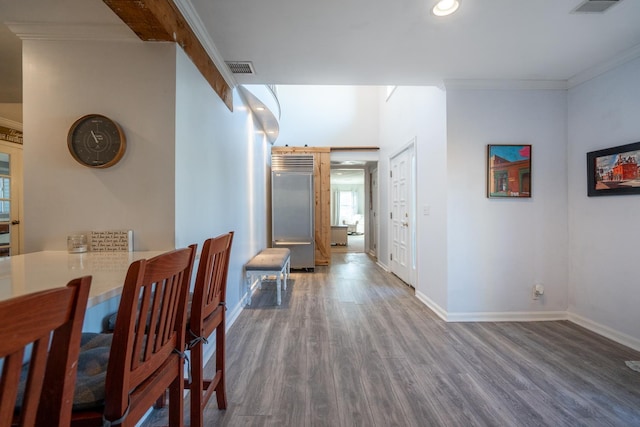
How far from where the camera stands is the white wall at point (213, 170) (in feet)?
5.63

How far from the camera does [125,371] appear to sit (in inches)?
27.5

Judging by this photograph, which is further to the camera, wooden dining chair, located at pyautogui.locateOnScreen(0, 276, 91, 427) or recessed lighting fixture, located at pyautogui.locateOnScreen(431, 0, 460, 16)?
recessed lighting fixture, located at pyautogui.locateOnScreen(431, 0, 460, 16)

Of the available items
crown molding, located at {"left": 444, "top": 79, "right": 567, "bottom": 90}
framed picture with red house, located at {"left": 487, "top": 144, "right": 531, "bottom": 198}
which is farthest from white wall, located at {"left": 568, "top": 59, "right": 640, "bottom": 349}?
framed picture with red house, located at {"left": 487, "top": 144, "right": 531, "bottom": 198}

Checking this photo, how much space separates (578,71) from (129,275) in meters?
3.76

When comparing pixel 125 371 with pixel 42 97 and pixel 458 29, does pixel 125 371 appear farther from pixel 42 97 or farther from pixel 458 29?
pixel 458 29

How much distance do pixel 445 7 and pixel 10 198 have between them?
537 centimetres

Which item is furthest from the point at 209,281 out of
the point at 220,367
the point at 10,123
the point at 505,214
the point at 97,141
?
the point at 10,123

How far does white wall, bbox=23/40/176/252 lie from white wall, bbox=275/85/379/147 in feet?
12.5

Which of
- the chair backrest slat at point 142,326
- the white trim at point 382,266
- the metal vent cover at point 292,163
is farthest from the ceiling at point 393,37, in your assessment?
the white trim at point 382,266

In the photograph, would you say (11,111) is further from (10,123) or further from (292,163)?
(292,163)

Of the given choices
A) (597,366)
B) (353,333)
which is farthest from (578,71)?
(353,333)

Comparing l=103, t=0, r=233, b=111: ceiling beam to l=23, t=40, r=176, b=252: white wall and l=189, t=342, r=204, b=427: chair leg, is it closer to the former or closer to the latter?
l=23, t=40, r=176, b=252: white wall

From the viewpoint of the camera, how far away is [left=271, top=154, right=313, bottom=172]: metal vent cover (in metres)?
4.80

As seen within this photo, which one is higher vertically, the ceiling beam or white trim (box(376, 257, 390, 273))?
the ceiling beam
